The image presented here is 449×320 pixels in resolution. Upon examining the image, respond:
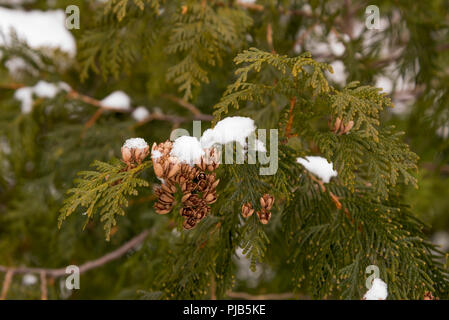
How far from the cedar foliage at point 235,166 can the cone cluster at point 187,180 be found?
0.05 meters

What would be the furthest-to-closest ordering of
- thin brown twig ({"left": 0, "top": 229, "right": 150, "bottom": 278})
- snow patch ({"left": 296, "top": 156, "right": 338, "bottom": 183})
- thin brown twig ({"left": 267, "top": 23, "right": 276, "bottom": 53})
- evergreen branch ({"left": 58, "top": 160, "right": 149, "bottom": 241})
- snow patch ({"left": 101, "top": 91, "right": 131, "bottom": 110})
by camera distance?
snow patch ({"left": 101, "top": 91, "right": 131, "bottom": 110}) → thin brown twig ({"left": 0, "top": 229, "right": 150, "bottom": 278}) → thin brown twig ({"left": 267, "top": 23, "right": 276, "bottom": 53}) → snow patch ({"left": 296, "top": 156, "right": 338, "bottom": 183}) → evergreen branch ({"left": 58, "top": 160, "right": 149, "bottom": 241})

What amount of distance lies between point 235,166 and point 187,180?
0.10 meters

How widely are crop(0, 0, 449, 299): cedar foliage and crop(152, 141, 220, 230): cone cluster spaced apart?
0.15ft

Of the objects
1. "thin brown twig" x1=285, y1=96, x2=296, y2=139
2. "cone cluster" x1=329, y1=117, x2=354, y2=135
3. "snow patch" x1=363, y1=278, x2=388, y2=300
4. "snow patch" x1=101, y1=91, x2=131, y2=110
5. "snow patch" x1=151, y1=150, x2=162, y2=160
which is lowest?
"snow patch" x1=363, y1=278, x2=388, y2=300

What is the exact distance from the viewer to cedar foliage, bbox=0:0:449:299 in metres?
0.80

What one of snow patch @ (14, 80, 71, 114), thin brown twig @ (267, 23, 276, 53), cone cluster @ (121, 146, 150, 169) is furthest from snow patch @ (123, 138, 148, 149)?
snow patch @ (14, 80, 71, 114)

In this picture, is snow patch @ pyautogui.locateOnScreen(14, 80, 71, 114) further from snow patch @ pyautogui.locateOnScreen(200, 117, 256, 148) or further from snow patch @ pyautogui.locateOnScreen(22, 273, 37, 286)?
snow patch @ pyautogui.locateOnScreen(200, 117, 256, 148)

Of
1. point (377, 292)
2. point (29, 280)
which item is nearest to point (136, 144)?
point (377, 292)

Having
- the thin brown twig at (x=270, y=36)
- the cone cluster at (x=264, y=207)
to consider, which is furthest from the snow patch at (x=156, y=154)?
the thin brown twig at (x=270, y=36)

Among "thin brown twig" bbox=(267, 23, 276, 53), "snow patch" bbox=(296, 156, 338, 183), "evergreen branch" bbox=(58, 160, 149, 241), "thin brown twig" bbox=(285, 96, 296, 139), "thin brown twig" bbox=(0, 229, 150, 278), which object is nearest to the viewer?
"evergreen branch" bbox=(58, 160, 149, 241)

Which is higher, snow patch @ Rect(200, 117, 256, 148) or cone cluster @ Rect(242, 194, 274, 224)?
snow patch @ Rect(200, 117, 256, 148)

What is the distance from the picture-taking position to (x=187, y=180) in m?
0.78

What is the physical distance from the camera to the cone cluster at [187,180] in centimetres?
76

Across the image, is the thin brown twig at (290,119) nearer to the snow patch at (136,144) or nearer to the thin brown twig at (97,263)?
the snow patch at (136,144)
